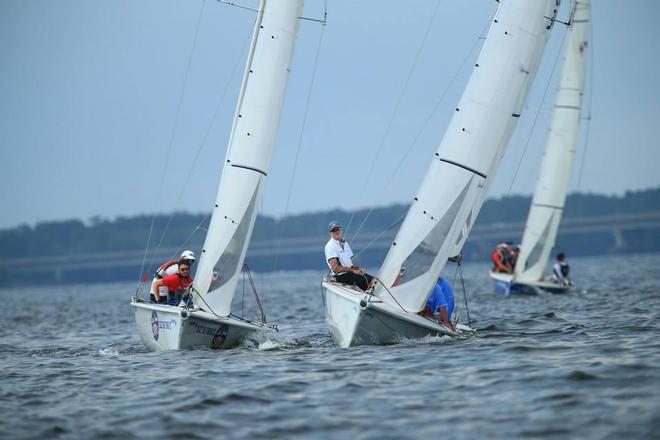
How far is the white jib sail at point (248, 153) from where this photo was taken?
687 inches

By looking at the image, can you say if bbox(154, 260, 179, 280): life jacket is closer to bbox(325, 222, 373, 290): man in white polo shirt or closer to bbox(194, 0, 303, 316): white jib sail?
bbox(194, 0, 303, 316): white jib sail

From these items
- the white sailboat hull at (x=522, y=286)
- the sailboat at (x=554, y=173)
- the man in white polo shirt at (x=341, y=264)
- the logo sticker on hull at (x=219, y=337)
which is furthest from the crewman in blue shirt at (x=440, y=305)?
the sailboat at (x=554, y=173)

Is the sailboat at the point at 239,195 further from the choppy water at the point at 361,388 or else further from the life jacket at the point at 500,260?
the life jacket at the point at 500,260

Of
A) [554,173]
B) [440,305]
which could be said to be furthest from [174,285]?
[554,173]

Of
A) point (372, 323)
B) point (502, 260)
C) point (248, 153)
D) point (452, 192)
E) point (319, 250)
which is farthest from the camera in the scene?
point (319, 250)

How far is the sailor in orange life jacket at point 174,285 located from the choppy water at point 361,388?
3.70ft

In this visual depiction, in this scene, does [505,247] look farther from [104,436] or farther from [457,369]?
[104,436]

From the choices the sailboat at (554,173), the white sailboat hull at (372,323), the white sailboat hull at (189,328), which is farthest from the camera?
the sailboat at (554,173)

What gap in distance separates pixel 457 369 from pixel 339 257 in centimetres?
454

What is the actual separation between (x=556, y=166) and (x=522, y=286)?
448 cm

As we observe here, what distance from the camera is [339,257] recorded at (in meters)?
17.1

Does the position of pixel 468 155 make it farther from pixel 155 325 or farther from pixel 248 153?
pixel 155 325

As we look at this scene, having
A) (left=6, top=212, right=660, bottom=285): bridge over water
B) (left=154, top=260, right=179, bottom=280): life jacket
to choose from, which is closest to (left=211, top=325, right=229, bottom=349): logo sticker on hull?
(left=154, top=260, right=179, bottom=280): life jacket

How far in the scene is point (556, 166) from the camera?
3525cm
